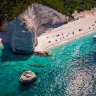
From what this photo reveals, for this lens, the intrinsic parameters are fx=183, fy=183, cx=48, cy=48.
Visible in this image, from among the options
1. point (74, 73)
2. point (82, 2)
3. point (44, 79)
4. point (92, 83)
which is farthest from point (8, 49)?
point (82, 2)

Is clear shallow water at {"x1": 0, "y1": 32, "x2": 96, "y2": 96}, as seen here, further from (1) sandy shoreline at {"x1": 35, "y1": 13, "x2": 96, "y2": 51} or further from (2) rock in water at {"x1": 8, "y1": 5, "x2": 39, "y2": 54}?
(1) sandy shoreline at {"x1": 35, "y1": 13, "x2": 96, "y2": 51}

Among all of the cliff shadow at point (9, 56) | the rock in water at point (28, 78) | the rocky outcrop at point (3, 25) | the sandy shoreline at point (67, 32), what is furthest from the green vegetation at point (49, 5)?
the rock in water at point (28, 78)

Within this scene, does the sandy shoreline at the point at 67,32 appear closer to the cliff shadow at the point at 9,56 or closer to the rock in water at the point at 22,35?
the rock in water at the point at 22,35

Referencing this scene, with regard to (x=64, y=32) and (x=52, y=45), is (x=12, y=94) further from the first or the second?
(x=64, y=32)

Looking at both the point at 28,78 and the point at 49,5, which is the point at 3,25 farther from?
the point at 28,78

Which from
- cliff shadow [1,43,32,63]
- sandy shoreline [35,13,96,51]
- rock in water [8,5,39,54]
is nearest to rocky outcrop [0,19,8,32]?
rock in water [8,5,39,54]
